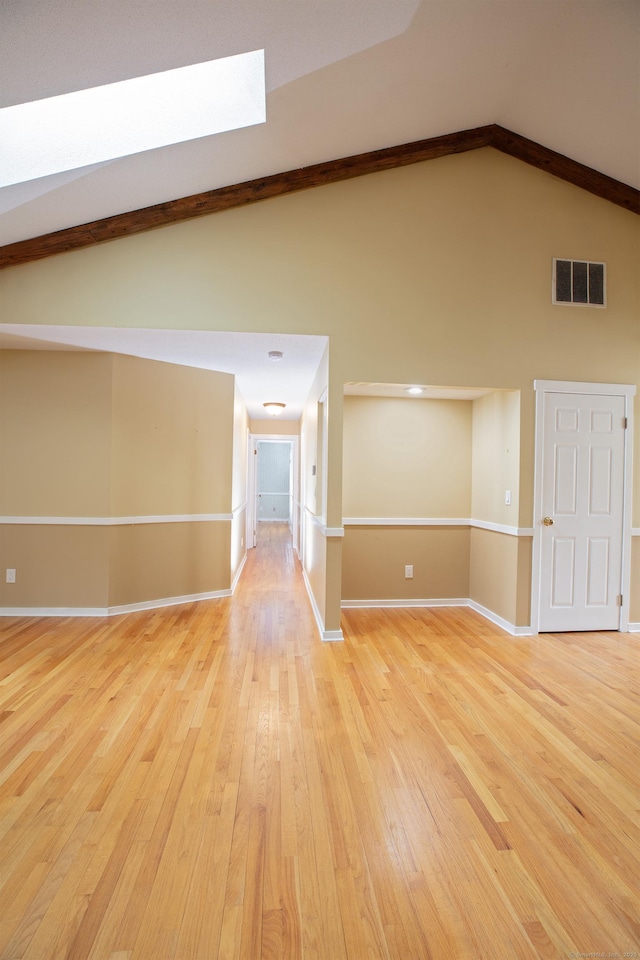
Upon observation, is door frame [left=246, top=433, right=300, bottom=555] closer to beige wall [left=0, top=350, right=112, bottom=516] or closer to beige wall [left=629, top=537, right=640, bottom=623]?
beige wall [left=0, top=350, right=112, bottom=516]

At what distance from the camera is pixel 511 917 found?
1.43 metres

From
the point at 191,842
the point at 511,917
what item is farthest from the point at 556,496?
the point at 191,842

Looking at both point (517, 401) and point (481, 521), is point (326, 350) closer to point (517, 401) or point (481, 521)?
point (517, 401)

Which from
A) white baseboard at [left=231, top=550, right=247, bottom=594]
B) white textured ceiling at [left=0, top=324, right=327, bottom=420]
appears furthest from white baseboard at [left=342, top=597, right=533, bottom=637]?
white textured ceiling at [left=0, top=324, right=327, bottom=420]

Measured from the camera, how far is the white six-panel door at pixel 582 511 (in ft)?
13.7

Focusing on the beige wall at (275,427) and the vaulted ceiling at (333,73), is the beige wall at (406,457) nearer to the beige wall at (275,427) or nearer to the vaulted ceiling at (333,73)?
the vaulted ceiling at (333,73)

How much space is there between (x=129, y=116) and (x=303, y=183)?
1387 mm

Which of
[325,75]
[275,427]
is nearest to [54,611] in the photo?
[325,75]

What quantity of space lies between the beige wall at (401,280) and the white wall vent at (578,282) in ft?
0.25

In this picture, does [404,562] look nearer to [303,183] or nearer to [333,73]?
[303,183]

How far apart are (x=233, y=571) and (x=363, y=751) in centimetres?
367

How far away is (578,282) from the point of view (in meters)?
4.20

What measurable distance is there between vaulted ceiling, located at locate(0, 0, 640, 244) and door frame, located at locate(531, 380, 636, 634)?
180 centimetres

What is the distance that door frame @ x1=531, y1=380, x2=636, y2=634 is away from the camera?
4.14 meters
